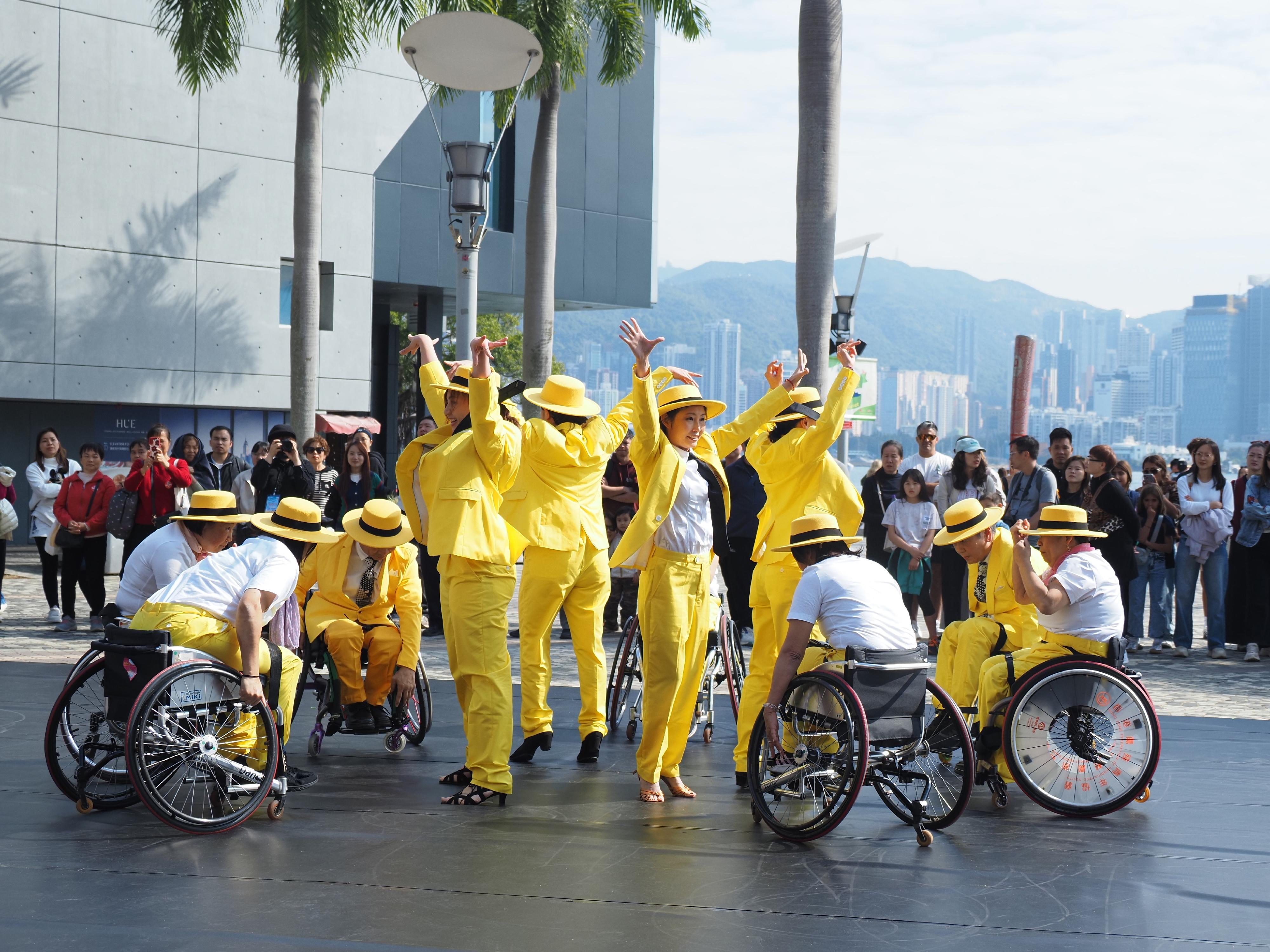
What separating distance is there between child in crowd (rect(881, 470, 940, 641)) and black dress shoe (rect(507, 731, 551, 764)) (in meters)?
5.06

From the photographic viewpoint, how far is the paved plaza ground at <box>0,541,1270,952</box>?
169 inches

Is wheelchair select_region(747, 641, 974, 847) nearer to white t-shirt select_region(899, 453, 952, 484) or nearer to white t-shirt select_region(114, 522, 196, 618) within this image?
white t-shirt select_region(114, 522, 196, 618)

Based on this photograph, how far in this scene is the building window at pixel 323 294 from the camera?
21.4 m

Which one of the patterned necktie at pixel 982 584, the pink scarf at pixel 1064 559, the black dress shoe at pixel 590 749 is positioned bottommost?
the black dress shoe at pixel 590 749

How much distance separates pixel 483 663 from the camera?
596cm

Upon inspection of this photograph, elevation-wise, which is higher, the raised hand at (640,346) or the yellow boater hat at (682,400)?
the raised hand at (640,346)

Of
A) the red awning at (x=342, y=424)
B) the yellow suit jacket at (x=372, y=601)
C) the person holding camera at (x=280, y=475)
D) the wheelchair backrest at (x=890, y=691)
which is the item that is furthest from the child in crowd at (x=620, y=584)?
the red awning at (x=342, y=424)

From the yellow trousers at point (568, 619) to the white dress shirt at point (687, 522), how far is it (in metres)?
0.71

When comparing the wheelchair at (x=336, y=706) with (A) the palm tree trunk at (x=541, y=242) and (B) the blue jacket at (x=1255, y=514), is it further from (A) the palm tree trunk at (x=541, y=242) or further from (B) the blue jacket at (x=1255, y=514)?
(A) the palm tree trunk at (x=541, y=242)

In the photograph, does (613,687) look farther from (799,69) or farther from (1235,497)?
(1235,497)

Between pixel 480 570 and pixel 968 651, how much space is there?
2420 millimetres

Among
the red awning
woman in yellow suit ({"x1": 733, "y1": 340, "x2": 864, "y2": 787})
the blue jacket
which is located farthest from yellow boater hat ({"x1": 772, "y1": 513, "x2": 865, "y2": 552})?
the red awning

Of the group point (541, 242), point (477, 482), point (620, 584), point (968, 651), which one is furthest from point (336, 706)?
point (541, 242)

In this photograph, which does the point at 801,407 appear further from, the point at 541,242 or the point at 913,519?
the point at 541,242
